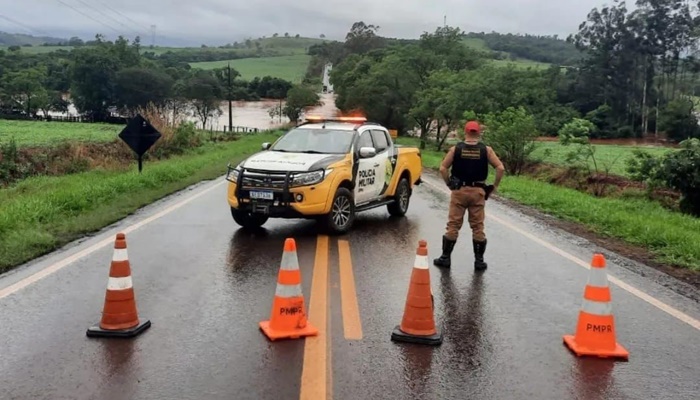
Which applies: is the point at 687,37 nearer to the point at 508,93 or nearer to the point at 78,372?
the point at 508,93

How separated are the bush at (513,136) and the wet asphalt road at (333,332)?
1862 cm

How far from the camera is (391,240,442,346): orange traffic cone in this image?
542 centimetres

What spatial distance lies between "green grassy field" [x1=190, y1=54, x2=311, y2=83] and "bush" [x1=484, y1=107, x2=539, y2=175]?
11148 cm

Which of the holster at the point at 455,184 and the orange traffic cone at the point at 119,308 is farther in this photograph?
the holster at the point at 455,184

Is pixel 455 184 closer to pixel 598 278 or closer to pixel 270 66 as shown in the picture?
pixel 598 278

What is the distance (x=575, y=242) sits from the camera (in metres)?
10.5

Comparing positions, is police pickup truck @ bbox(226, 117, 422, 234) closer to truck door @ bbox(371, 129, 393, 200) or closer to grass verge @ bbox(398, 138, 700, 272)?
truck door @ bbox(371, 129, 393, 200)

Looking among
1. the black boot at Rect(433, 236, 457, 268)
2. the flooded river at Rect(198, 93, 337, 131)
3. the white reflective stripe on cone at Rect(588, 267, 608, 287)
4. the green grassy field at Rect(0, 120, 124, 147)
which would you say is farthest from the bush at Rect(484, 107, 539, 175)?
the flooded river at Rect(198, 93, 337, 131)

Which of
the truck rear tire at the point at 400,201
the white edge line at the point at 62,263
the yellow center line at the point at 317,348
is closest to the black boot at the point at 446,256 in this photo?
the yellow center line at the point at 317,348

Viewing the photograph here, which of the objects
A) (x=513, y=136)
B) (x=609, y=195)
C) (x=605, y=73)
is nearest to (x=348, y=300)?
(x=609, y=195)

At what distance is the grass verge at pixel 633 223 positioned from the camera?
9.48 meters

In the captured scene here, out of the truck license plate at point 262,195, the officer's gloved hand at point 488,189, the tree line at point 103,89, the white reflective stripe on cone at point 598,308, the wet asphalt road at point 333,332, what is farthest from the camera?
the tree line at point 103,89

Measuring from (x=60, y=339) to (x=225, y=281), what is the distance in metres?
2.23

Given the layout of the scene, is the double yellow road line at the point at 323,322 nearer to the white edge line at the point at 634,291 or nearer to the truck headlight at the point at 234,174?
the truck headlight at the point at 234,174
